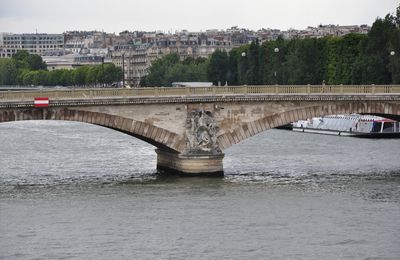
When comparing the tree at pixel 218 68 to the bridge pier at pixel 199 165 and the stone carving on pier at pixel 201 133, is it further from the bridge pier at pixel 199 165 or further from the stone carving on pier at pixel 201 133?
the bridge pier at pixel 199 165

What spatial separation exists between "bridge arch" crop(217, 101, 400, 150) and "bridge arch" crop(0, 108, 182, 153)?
98.7 inches

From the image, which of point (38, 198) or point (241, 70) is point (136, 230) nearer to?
point (38, 198)

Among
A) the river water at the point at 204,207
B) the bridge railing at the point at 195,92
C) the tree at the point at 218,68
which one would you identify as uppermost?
the bridge railing at the point at 195,92

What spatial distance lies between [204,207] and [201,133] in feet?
34.6

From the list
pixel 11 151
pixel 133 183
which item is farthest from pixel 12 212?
pixel 11 151

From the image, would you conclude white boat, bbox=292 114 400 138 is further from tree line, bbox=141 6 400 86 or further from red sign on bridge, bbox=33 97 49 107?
red sign on bridge, bbox=33 97 49 107

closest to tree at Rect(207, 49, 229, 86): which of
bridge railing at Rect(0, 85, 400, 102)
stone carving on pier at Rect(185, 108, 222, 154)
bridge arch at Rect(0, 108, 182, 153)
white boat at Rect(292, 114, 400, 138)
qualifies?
white boat at Rect(292, 114, 400, 138)

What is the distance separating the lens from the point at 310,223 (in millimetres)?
43594

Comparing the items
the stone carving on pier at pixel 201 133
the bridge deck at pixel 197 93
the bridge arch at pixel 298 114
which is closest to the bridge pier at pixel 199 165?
the stone carving on pier at pixel 201 133

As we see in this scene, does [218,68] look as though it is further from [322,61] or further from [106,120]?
[106,120]

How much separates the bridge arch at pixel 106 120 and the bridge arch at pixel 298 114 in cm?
251

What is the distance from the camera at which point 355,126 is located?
8681 centimetres

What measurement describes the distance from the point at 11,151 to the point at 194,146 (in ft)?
65.1

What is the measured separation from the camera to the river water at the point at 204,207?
1559 inches
